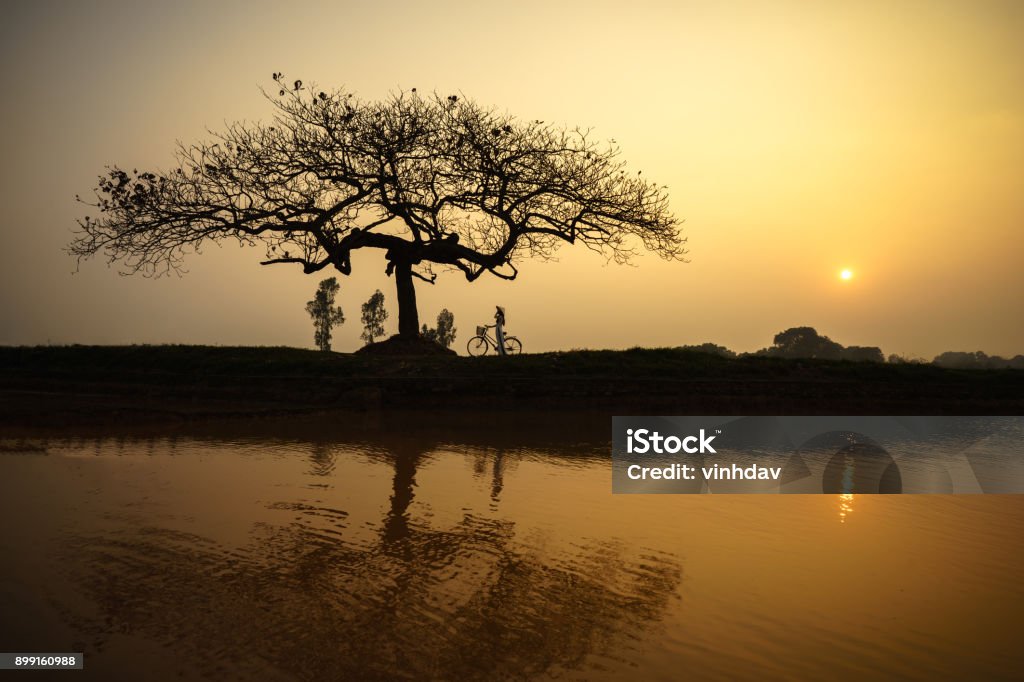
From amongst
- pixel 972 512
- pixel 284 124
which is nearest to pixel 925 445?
pixel 972 512

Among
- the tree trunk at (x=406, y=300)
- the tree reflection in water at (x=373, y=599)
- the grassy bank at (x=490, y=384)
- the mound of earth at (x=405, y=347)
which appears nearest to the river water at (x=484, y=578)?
the tree reflection in water at (x=373, y=599)

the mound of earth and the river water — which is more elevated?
the mound of earth

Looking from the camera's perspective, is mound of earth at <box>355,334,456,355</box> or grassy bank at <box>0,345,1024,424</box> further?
mound of earth at <box>355,334,456,355</box>

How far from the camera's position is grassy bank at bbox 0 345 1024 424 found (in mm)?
15570

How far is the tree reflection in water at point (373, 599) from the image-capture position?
3709 millimetres

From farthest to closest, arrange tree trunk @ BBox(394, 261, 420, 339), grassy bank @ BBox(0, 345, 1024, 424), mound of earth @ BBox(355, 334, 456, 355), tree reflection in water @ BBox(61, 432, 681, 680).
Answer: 1. tree trunk @ BBox(394, 261, 420, 339)
2. mound of earth @ BBox(355, 334, 456, 355)
3. grassy bank @ BBox(0, 345, 1024, 424)
4. tree reflection in water @ BBox(61, 432, 681, 680)

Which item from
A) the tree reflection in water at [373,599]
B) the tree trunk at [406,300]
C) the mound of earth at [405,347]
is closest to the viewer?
the tree reflection in water at [373,599]

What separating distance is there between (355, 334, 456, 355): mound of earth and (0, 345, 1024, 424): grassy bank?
103 inches

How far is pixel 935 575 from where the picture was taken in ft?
17.5

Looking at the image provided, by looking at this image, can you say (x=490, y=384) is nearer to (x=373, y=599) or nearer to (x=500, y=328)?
(x=500, y=328)

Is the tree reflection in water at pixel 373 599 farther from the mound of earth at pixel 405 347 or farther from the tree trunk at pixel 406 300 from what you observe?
the tree trunk at pixel 406 300

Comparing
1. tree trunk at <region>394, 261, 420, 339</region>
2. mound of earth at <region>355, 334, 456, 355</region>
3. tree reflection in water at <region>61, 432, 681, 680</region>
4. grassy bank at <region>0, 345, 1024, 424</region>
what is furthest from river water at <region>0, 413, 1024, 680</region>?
tree trunk at <region>394, 261, 420, 339</region>

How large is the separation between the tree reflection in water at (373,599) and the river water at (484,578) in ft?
0.06

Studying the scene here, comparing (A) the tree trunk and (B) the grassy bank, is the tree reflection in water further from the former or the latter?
(A) the tree trunk
